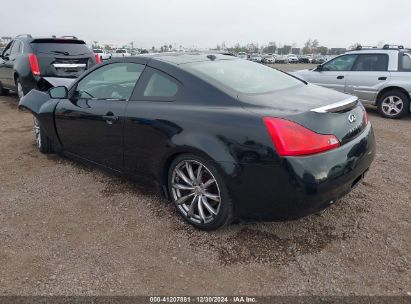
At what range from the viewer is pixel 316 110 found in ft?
8.19

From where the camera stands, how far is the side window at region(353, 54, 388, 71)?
7594 millimetres

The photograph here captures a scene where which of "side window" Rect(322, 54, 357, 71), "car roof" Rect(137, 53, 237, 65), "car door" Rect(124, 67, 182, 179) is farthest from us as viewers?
"side window" Rect(322, 54, 357, 71)

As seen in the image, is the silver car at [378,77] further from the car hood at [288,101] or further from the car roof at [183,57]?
the car hood at [288,101]

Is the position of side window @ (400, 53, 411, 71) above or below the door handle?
above

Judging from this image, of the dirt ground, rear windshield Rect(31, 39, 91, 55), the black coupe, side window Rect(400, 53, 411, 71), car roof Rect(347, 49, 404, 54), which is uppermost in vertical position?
rear windshield Rect(31, 39, 91, 55)

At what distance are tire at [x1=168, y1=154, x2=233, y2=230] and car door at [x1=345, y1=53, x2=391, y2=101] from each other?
6.28 meters

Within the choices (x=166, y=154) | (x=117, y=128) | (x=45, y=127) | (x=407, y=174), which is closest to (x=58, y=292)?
(x=166, y=154)

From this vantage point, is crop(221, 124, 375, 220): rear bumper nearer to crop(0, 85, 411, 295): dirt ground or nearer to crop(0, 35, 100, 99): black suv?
crop(0, 85, 411, 295): dirt ground

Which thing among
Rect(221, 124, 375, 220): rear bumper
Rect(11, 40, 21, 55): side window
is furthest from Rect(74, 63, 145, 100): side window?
Rect(11, 40, 21, 55): side window

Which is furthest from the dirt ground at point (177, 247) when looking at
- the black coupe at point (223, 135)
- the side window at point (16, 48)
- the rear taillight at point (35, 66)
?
the side window at point (16, 48)

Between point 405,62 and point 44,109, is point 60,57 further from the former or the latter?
point 405,62

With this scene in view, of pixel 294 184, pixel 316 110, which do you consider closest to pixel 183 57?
pixel 316 110

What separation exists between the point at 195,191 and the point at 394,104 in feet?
20.7

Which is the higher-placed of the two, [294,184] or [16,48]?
[16,48]
